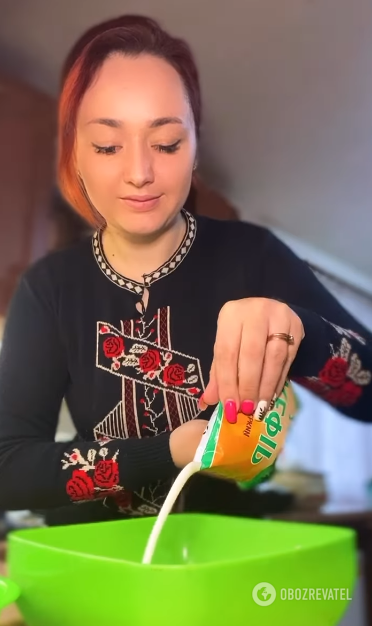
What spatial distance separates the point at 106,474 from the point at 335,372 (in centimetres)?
24

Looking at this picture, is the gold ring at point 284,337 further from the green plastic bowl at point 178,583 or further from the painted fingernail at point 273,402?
the green plastic bowl at point 178,583

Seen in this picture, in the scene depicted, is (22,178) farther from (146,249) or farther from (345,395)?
(345,395)

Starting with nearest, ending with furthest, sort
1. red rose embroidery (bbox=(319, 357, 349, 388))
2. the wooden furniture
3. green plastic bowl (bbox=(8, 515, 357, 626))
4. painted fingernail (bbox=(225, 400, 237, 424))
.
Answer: green plastic bowl (bbox=(8, 515, 357, 626)) → painted fingernail (bbox=(225, 400, 237, 424)) → red rose embroidery (bbox=(319, 357, 349, 388)) → the wooden furniture

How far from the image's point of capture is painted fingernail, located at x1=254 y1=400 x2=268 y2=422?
48cm

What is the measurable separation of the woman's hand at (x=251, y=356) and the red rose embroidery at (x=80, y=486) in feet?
0.52

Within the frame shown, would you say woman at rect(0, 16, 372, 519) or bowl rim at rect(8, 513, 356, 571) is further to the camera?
woman at rect(0, 16, 372, 519)

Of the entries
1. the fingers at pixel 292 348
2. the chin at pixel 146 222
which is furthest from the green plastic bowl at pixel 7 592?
the chin at pixel 146 222

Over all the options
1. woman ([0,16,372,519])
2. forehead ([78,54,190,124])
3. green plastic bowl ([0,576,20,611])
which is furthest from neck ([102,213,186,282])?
green plastic bowl ([0,576,20,611])

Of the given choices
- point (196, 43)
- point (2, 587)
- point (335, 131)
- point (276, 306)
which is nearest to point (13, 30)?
point (196, 43)

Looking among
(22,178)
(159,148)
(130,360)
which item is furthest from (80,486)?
(22,178)

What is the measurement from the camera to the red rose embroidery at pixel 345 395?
61 cm

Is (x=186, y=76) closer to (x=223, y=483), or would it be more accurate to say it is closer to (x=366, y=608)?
(x=223, y=483)

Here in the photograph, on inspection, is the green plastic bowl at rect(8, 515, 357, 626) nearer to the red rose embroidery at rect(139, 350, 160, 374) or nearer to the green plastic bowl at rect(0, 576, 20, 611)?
the green plastic bowl at rect(0, 576, 20, 611)

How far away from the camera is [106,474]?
0.55 m
